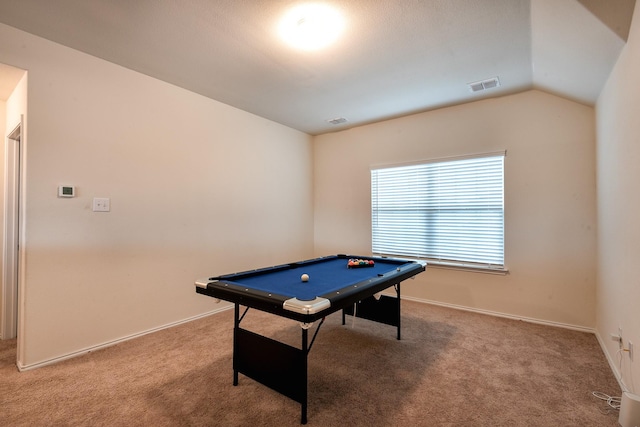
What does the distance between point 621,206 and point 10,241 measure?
5.08 m

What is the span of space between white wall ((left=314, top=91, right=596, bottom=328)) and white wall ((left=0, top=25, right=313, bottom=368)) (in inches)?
97.8

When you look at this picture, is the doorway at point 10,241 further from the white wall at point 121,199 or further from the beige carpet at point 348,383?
the white wall at point 121,199

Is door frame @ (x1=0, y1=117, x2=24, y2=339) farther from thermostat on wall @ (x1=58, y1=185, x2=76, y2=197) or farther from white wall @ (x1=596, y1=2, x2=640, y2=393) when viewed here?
white wall @ (x1=596, y1=2, x2=640, y2=393)

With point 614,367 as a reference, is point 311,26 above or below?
above

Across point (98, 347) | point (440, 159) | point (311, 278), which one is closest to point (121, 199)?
point (98, 347)

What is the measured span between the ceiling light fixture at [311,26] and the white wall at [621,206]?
1746mm

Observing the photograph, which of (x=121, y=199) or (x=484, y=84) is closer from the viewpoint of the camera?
(x=121, y=199)

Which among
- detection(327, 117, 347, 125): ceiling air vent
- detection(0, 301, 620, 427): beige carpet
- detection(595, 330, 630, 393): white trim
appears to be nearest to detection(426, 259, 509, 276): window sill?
detection(0, 301, 620, 427): beige carpet

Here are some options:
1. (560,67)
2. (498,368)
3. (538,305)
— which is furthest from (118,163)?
(538,305)

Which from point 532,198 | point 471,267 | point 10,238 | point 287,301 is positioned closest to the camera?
point 287,301

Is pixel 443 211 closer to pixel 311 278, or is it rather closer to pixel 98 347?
pixel 311 278

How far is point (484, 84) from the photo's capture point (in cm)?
312

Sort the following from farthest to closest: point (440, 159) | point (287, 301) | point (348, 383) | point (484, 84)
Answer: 1. point (440, 159)
2. point (484, 84)
3. point (348, 383)
4. point (287, 301)

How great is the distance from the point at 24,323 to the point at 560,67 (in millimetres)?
4831
